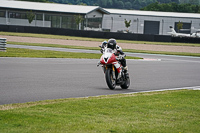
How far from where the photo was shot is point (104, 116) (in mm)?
7461

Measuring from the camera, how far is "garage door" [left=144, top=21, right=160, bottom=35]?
254ft

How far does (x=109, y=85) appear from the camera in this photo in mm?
11930

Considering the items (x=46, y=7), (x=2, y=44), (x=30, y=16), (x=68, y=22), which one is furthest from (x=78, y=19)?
(x=2, y=44)

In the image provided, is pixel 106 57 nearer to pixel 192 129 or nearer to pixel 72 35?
pixel 192 129

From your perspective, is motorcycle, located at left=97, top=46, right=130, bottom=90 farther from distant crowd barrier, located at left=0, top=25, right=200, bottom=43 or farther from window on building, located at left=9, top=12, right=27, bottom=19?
window on building, located at left=9, top=12, right=27, bottom=19

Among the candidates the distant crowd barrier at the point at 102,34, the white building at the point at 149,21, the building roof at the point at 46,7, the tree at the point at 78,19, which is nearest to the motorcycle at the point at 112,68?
the distant crowd barrier at the point at 102,34

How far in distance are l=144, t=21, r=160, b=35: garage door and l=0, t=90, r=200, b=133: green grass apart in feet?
225

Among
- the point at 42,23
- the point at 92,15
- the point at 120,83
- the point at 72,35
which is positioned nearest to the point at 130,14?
the point at 92,15

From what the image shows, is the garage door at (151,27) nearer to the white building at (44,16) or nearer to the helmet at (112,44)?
the white building at (44,16)

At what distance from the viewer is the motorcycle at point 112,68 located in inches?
453

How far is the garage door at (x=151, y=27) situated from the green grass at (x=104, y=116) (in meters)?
68.5

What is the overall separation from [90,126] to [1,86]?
535 cm

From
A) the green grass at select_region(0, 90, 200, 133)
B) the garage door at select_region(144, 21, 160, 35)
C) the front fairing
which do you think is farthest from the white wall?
the green grass at select_region(0, 90, 200, 133)

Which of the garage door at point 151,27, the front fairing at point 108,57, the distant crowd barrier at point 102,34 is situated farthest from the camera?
the garage door at point 151,27
